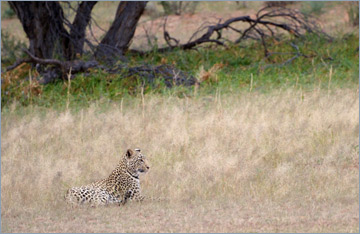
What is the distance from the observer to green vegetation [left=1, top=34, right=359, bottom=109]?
1052 centimetres

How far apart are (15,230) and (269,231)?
212 centimetres

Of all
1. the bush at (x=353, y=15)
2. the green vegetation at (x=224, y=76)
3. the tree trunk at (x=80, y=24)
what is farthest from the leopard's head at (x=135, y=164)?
the bush at (x=353, y=15)

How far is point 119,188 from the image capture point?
6074 millimetres

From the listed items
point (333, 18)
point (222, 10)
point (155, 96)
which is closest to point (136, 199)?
point (155, 96)

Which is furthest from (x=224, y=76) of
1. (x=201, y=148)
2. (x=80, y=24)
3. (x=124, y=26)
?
(x=201, y=148)

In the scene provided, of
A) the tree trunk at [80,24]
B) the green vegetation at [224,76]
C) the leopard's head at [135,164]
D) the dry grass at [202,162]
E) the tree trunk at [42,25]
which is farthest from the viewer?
the tree trunk at [80,24]

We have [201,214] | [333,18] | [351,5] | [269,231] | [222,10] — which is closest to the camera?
[269,231]

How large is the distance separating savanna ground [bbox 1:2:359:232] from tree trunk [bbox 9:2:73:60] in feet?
3.41

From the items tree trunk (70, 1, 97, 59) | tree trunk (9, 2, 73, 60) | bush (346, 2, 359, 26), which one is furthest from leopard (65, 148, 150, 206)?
bush (346, 2, 359, 26)

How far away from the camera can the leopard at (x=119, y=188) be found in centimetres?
590

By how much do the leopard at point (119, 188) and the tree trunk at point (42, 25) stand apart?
22.1 ft

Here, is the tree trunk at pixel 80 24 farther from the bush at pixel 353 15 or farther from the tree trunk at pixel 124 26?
the bush at pixel 353 15

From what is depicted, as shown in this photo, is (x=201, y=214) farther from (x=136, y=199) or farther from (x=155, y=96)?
(x=155, y=96)

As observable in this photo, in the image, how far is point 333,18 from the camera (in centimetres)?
1964
